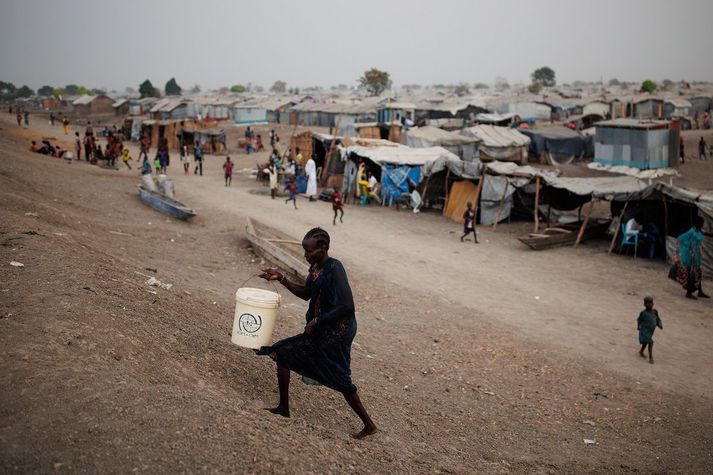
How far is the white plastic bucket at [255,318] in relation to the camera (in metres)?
4.75

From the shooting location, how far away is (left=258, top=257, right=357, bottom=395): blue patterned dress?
4.35 m

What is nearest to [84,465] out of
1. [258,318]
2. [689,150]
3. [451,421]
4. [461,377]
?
[258,318]

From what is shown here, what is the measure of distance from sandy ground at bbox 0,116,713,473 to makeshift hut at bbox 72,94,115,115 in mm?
56997

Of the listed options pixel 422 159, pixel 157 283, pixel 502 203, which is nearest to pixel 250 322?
pixel 157 283

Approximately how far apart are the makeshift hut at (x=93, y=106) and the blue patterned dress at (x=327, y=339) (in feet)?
226

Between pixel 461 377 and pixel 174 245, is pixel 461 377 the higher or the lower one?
the lower one

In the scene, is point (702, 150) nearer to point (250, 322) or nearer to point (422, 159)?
point (422, 159)

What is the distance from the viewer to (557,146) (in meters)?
32.5

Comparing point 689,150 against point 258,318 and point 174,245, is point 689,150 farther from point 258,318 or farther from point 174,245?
point 258,318

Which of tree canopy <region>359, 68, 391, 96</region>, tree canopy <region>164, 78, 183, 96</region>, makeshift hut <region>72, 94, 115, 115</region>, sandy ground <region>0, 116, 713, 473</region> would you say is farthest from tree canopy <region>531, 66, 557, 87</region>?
sandy ground <region>0, 116, 713, 473</region>

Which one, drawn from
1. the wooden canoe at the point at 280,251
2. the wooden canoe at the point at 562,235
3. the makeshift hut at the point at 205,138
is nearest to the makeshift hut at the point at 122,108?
the makeshift hut at the point at 205,138

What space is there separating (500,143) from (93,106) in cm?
5224

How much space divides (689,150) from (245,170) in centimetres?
2525

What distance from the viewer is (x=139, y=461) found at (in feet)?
11.6
